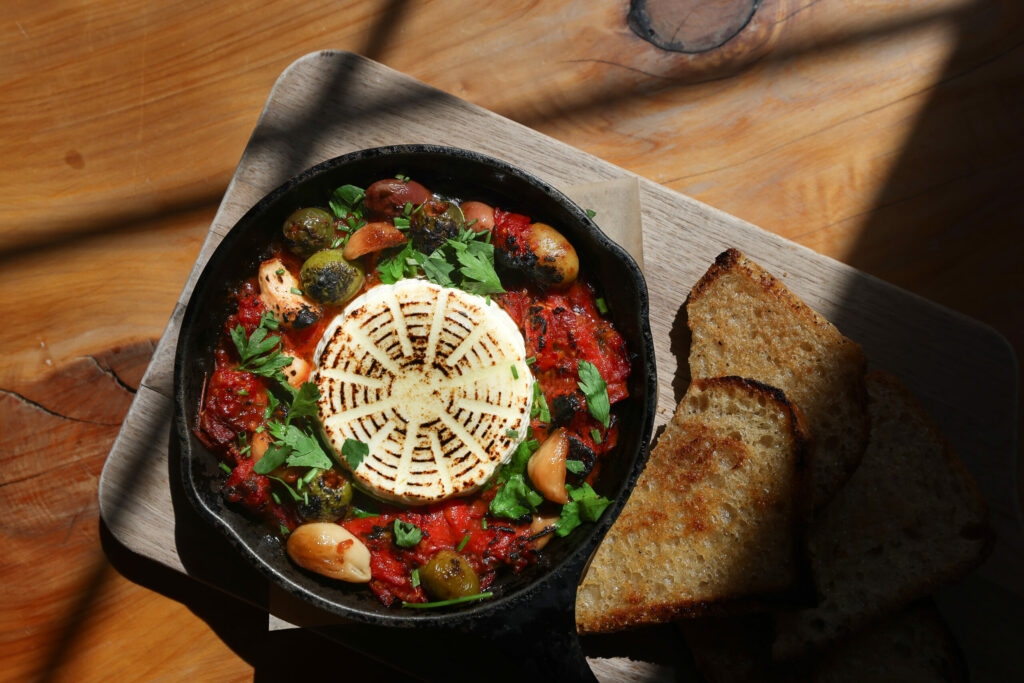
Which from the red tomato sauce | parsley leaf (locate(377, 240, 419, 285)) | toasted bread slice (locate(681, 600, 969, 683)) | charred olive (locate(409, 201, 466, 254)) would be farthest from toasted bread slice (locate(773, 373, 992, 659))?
parsley leaf (locate(377, 240, 419, 285))

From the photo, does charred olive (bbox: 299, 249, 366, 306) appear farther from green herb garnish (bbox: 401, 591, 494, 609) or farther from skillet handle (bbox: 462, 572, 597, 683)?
skillet handle (bbox: 462, 572, 597, 683)

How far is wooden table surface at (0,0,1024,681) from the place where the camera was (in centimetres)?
369

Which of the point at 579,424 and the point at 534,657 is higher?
the point at 579,424

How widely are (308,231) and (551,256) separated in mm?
1132

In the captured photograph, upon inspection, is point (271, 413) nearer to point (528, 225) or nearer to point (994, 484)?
point (528, 225)

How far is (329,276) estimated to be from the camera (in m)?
3.01

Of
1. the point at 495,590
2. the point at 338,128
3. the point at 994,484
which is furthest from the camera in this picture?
the point at 338,128

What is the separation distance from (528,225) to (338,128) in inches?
51.5

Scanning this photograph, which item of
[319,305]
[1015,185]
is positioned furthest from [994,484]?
[319,305]

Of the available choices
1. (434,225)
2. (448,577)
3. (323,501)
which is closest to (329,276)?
(434,225)

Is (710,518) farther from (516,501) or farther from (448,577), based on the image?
(448,577)

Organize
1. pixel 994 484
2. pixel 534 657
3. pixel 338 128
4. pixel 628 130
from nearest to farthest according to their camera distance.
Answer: pixel 534 657 < pixel 994 484 < pixel 338 128 < pixel 628 130

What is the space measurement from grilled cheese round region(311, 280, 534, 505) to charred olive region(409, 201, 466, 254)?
221 mm

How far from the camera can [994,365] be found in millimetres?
3393
